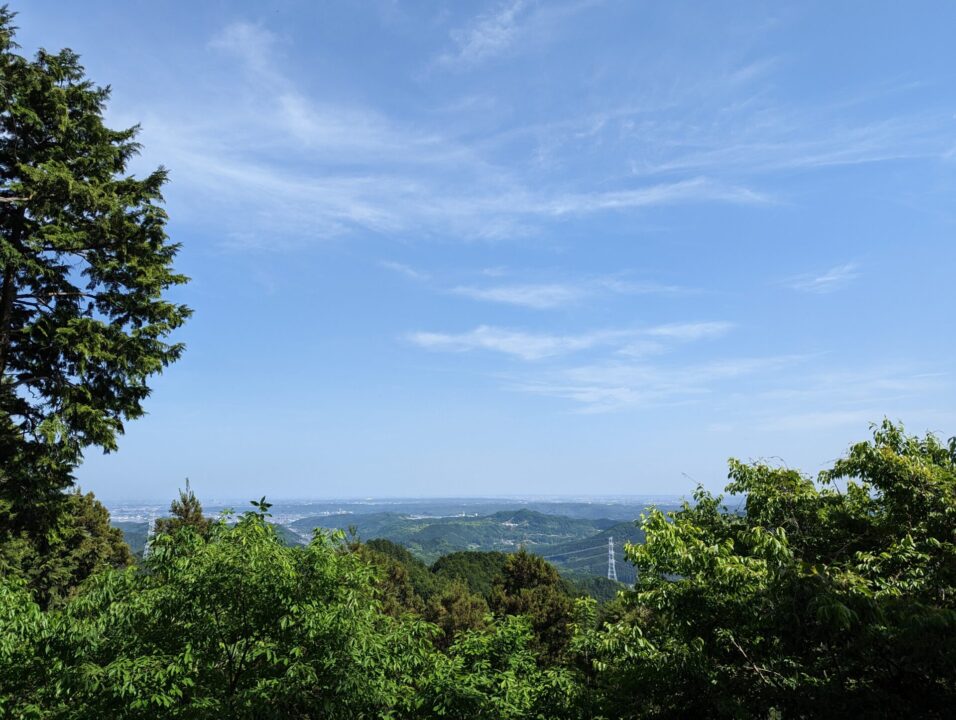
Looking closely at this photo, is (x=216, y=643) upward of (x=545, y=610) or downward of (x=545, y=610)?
upward

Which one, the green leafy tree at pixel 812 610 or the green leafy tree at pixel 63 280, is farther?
the green leafy tree at pixel 63 280

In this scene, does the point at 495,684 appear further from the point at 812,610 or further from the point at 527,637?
the point at 812,610

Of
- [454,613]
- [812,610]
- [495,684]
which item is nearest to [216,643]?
[495,684]

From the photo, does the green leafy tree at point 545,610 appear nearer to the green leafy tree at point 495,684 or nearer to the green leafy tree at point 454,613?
the green leafy tree at point 454,613

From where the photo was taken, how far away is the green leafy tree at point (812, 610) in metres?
6.62

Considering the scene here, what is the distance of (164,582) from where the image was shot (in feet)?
28.2

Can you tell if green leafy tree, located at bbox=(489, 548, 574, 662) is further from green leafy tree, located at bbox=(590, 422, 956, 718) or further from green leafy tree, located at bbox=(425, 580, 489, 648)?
green leafy tree, located at bbox=(590, 422, 956, 718)

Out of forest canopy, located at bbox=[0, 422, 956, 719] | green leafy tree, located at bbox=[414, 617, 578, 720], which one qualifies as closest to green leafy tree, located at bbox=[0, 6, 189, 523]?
forest canopy, located at bbox=[0, 422, 956, 719]

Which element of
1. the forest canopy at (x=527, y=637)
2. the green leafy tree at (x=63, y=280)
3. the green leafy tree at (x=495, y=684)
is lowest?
the green leafy tree at (x=495, y=684)

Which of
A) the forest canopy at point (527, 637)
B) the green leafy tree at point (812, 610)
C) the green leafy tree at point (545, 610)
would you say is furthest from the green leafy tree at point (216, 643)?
the green leafy tree at point (545, 610)

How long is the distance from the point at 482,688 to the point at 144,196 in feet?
54.9

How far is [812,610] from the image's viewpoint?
262 inches

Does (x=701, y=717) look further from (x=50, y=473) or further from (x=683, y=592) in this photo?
(x=50, y=473)

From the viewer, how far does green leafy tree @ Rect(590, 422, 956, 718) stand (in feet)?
21.7
